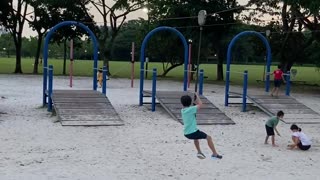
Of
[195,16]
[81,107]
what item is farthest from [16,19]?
[81,107]

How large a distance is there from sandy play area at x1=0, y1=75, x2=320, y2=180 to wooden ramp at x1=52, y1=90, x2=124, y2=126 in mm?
392

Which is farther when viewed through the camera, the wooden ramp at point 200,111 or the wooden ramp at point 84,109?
the wooden ramp at point 200,111

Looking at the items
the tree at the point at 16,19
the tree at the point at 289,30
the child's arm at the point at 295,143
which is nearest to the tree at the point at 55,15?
the tree at the point at 16,19

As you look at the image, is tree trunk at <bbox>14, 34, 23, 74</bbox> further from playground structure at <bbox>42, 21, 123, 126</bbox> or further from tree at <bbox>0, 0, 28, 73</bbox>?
playground structure at <bbox>42, 21, 123, 126</bbox>

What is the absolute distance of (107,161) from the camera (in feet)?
32.0

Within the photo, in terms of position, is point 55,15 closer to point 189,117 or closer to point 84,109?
point 84,109

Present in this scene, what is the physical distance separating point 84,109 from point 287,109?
23.2 ft

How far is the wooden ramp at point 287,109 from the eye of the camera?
53.6ft

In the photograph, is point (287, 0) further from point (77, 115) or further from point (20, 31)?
point (20, 31)

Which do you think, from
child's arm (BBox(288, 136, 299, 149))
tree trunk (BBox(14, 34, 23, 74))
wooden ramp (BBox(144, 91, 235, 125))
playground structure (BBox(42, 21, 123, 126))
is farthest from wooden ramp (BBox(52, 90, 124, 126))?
tree trunk (BBox(14, 34, 23, 74))

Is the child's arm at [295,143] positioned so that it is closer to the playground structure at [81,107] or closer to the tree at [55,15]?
the playground structure at [81,107]

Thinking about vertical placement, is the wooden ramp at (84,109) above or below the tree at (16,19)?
below

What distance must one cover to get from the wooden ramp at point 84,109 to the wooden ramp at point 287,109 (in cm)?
546

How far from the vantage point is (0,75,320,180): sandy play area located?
8.93 metres
